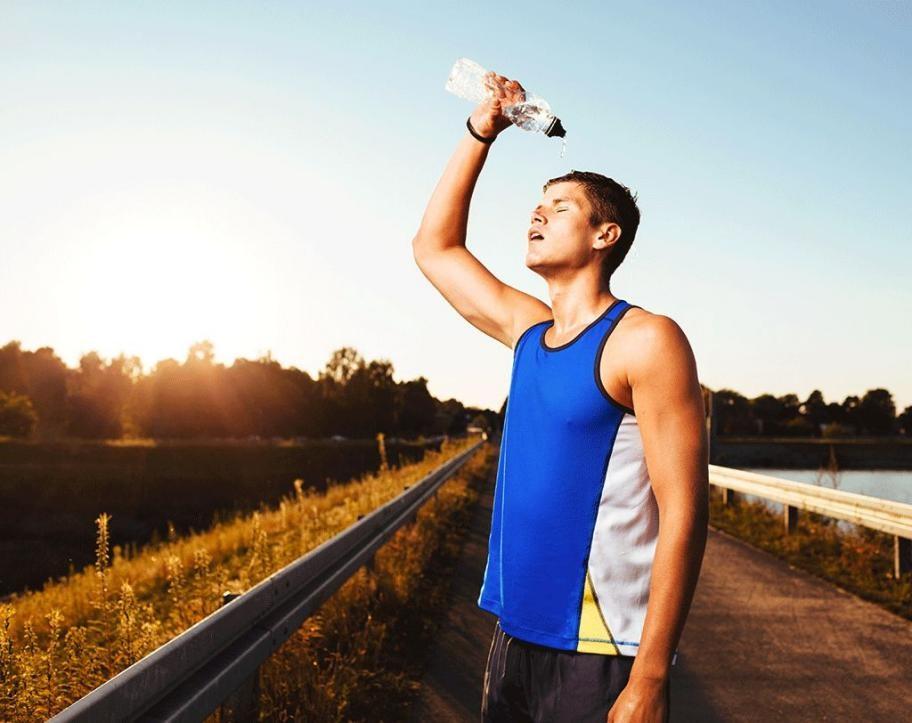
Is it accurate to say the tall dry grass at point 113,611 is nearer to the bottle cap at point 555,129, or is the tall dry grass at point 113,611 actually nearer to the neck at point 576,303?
the neck at point 576,303

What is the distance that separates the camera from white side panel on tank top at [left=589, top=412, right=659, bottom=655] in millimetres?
2037

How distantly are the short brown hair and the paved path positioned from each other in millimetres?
3355

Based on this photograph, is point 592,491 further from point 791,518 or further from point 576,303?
point 791,518

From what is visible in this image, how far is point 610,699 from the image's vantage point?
204 centimetres

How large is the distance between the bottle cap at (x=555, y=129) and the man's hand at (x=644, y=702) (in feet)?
5.29

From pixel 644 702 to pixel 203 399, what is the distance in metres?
108

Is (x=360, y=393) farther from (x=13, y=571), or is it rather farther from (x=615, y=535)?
(x=615, y=535)

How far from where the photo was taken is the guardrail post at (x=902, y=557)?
905 centimetres

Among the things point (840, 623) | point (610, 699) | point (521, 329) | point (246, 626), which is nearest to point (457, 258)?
point (521, 329)

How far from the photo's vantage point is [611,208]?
2.34 metres

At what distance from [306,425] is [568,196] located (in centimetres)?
12361

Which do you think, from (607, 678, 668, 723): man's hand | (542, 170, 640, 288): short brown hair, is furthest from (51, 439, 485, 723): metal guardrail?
(542, 170, 640, 288): short brown hair

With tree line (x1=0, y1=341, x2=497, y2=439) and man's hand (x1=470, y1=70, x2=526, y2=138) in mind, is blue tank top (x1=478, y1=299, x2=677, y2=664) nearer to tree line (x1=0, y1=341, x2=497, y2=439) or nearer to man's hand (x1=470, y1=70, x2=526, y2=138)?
man's hand (x1=470, y1=70, x2=526, y2=138)

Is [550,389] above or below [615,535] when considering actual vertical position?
above
